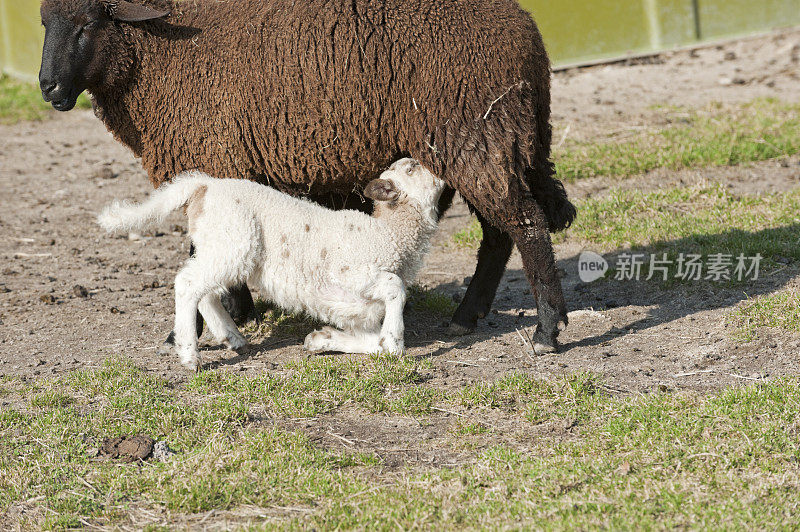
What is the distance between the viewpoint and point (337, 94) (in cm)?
547

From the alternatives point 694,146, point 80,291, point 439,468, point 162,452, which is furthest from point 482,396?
point 694,146

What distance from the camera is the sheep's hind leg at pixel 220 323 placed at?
5551 millimetres

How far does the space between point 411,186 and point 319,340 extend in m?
1.04

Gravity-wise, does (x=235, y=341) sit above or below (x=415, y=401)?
below

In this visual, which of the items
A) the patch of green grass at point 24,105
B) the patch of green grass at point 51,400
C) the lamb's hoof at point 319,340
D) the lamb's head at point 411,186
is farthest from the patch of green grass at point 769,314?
the patch of green grass at point 24,105

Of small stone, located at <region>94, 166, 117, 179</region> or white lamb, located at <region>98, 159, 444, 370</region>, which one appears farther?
small stone, located at <region>94, 166, 117, 179</region>

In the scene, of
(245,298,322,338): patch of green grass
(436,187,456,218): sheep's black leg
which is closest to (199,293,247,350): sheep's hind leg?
(245,298,322,338): patch of green grass

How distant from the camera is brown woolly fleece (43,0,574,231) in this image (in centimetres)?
530

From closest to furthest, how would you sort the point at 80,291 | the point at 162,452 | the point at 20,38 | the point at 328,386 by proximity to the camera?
1. the point at 162,452
2. the point at 328,386
3. the point at 80,291
4. the point at 20,38

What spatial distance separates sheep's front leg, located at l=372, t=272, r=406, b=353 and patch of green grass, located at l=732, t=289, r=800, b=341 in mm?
1938

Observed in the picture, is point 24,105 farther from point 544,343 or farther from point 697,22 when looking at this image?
point 544,343

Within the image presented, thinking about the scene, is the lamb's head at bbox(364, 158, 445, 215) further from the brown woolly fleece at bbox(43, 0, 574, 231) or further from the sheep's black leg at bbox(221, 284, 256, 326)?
the sheep's black leg at bbox(221, 284, 256, 326)

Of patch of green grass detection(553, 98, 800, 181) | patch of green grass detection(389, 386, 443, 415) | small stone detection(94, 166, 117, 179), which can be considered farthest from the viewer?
small stone detection(94, 166, 117, 179)

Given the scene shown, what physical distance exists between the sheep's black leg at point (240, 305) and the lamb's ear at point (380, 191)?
3.91ft
